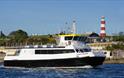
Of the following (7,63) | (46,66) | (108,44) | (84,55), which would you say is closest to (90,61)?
(84,55)

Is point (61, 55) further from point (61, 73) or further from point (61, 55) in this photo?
point (61, 73)

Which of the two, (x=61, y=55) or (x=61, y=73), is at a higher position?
(x=61, y=55)

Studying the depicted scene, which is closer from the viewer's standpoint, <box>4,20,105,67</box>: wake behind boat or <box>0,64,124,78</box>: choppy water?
<box>0,64,124,78</box>: choppy water

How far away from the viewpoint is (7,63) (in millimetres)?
89625

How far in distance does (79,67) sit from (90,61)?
1.85 metres

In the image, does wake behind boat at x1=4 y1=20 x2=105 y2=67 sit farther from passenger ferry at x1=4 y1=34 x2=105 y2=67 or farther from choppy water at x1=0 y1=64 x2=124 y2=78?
choppy water at x1=0 y1=64 x2=124 y2=78

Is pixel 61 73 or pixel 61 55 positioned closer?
pixel 61 73

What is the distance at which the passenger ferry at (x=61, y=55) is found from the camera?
277ft

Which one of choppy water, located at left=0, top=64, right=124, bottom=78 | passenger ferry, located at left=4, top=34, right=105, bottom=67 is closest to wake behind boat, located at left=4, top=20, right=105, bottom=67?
passenger ferry, located at left=4, top=34, right=105, bottom=67

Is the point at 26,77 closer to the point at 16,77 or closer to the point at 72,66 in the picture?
the point at 16,77

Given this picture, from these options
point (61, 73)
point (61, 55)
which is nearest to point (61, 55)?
point (61, 55)

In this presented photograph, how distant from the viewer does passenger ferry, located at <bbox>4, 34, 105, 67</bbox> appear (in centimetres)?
8450

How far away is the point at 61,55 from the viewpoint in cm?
8519

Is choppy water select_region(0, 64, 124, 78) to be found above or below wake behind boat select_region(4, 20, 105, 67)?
below
